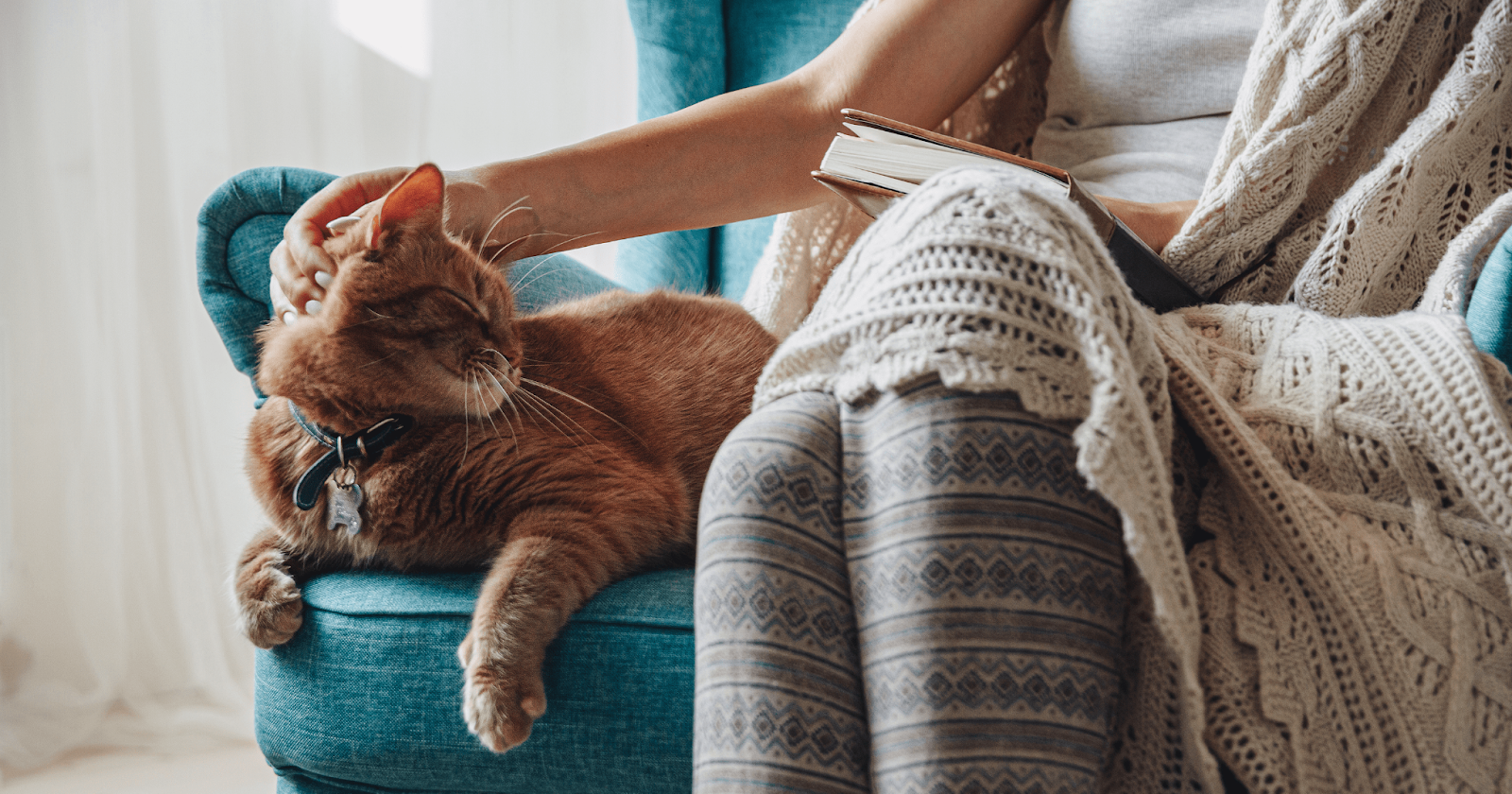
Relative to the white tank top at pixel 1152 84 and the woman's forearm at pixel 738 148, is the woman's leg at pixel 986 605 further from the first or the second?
the white tank top at pixel 1152 84

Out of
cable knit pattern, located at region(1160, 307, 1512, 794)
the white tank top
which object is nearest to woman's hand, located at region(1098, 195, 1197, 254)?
the white tank top

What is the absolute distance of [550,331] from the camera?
0.93m

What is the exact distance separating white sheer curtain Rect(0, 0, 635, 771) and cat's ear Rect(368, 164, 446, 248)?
48.2 inches

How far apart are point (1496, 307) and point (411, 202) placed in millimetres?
788

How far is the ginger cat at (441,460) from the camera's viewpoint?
721mm

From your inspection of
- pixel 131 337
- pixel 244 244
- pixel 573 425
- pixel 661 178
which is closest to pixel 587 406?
pixel 573 425

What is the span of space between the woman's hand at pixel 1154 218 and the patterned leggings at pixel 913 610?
0.52 metres

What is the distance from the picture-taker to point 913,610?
44 centimetres

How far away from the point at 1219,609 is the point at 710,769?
0.28 metres

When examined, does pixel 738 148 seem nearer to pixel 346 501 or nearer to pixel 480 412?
pixel 480 412

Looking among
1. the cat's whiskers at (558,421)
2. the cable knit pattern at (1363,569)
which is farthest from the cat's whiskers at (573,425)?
the cable knit pattern at (1363,569)

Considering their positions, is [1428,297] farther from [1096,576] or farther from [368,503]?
[368,503]

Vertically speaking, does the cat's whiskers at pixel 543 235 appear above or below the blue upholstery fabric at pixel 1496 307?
below

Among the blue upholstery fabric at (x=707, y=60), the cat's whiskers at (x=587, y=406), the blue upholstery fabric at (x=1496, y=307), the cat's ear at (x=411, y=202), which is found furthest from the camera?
the blue upholstery fabric at (x=707, y=60)
